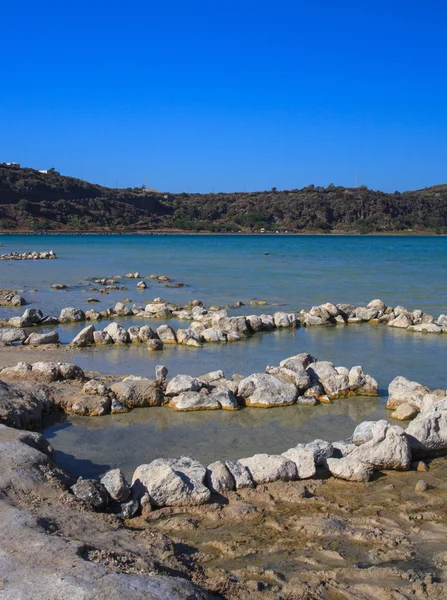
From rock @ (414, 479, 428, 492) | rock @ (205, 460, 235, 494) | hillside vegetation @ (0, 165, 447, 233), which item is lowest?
rock @ (414, 479, 428, 492)

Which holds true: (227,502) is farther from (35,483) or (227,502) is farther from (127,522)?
(35,483)

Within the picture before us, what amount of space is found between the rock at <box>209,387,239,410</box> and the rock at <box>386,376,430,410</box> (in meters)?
2.10

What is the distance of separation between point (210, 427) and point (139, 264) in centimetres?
3049

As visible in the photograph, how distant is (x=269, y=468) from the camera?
5902 millimetres

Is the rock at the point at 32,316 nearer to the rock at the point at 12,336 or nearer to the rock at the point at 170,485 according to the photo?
the rock at the point at 12,336

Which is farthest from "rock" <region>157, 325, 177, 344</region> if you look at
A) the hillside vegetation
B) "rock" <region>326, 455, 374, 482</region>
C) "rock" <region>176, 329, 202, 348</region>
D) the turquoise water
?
the hillside vegetation

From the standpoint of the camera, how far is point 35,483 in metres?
4.94

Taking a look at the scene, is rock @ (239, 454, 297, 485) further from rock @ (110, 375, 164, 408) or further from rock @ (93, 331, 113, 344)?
rock @ (93, 331, 113, 344)

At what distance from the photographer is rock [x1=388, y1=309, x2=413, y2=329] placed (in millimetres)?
15141

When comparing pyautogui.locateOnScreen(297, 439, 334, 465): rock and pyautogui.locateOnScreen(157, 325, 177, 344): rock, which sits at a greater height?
pyautogui.locateOnScreen(157, 325, 177, 344): rock

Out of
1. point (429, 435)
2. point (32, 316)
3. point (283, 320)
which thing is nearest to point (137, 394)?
point (429, 435)

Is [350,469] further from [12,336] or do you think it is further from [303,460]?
[12,336]

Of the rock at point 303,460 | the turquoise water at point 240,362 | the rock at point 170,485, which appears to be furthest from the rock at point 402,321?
the rock at point 170,485

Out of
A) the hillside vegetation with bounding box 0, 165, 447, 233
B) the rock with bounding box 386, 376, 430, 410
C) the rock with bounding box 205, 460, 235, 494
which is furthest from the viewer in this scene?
the hillside vegetation with bounding box 0, 165, 447, 233
